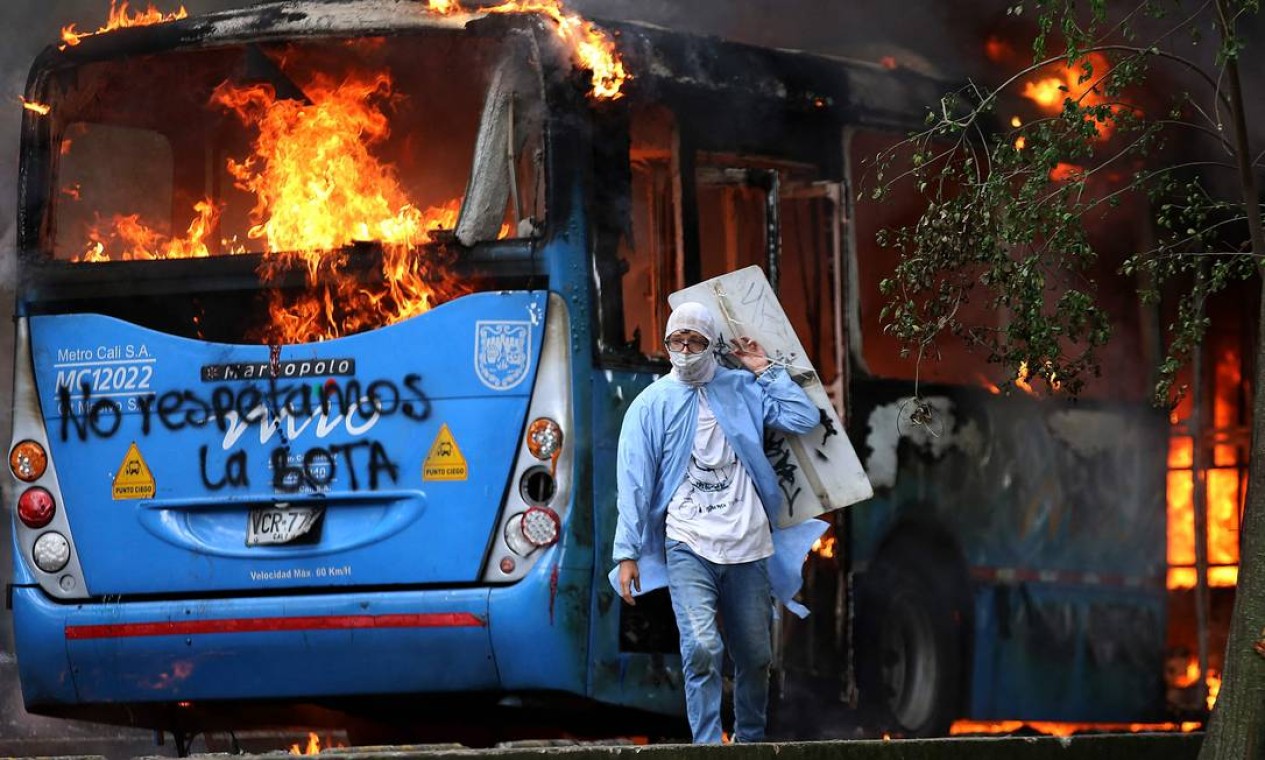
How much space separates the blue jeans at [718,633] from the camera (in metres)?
8.27

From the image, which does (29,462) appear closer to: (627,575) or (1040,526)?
(627,575)

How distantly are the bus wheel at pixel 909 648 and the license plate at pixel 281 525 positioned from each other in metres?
2.78

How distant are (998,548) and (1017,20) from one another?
3262mm

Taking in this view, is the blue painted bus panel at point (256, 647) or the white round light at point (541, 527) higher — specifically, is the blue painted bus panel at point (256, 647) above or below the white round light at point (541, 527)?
below

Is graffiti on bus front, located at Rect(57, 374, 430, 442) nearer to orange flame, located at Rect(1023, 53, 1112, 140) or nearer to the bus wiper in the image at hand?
the bus wiper

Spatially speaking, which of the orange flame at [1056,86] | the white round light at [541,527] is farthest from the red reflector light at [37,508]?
the orange flame at [1056,86]

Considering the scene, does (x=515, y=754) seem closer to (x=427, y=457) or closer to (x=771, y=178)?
(x=427, y=457)

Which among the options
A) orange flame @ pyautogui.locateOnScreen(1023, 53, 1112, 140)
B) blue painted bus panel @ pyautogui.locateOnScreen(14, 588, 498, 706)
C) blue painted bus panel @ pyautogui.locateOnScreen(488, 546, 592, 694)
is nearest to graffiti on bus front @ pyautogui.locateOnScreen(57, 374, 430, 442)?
blue painted bus panel @ pyautogui.locateOnScreen(14, 588, 498, 706)

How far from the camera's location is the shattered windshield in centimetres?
895

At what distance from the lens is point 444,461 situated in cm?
895

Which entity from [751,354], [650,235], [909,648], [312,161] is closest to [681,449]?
[751,354]

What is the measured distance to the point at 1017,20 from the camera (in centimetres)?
1292

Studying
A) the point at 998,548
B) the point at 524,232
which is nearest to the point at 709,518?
the point at 524,232

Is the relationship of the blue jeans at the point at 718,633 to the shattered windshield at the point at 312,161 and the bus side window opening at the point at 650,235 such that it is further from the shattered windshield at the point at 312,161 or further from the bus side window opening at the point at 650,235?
the shattered windshield at the point at 312,161
